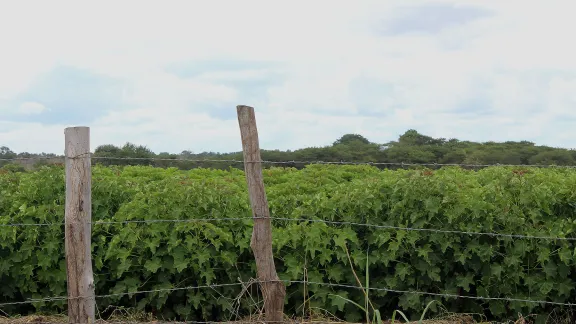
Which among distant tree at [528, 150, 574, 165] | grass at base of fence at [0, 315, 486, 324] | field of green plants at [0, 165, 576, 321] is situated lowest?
grass at base of fence at [0, 315, 486, 324]

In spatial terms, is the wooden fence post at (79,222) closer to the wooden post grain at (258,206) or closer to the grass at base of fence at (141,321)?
the grass at base of fence at (141,321)

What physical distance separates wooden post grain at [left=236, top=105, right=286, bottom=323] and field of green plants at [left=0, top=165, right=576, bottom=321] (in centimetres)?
86

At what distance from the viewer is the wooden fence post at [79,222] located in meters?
5.77

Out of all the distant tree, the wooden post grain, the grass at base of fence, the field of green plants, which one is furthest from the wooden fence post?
the distant tree

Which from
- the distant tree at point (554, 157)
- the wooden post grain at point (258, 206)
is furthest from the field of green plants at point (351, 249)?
the distant tree at point (554, 157)

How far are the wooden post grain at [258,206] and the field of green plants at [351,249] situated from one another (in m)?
0.86

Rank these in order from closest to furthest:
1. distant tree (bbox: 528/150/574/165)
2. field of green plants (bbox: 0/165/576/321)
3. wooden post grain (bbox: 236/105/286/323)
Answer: wooden post grain (bbox: 236/105/286/323)
field of green plants (bbox: 0/165/576/321)
distant tree (bbox: 528/150/574/165)

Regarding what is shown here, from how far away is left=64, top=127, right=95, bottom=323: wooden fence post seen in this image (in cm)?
577

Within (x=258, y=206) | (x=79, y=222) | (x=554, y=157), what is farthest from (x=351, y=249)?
(x=554, y=157)

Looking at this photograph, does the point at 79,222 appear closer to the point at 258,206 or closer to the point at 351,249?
the point at 258,206

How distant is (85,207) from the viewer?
19.0ft

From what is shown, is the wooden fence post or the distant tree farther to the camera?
the distant tree

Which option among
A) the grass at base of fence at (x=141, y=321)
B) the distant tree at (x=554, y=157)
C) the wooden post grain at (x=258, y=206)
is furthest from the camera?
the distant tree at (x=554, y=157)

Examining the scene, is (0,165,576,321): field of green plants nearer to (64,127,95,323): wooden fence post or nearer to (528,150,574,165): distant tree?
(64,127,95,323): wooden fence post
